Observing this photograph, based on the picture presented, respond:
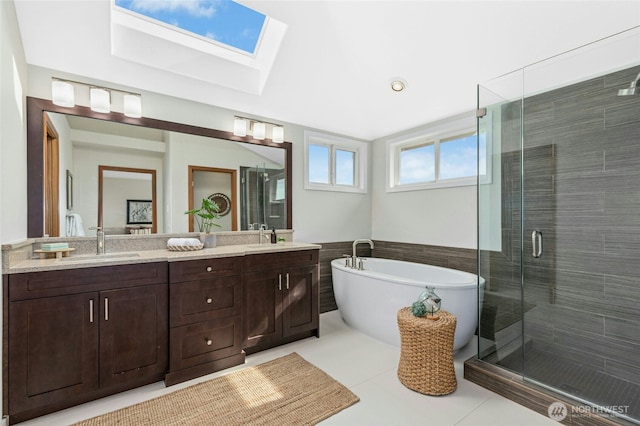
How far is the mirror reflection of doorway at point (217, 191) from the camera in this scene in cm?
276

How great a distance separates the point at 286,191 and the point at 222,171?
2.47 feet

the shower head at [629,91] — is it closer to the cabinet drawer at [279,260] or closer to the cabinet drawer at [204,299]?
the cabinet drawer at [279,260]

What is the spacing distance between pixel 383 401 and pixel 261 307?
1.20 metres

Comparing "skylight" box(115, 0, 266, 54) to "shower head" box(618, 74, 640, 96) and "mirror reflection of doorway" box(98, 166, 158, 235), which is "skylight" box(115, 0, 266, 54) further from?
"shower head" box(618, 74, 640, 96)

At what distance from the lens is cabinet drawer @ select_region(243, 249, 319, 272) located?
2506 millimetres

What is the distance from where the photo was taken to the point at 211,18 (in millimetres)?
2469

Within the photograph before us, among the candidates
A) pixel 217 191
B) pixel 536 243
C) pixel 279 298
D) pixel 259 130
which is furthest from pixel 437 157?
pixel 217 191

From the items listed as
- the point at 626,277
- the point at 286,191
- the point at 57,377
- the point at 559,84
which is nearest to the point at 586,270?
the point at 626,277

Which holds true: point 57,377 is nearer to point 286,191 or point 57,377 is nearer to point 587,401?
point 286,191

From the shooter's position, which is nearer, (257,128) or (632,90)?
(632,90)

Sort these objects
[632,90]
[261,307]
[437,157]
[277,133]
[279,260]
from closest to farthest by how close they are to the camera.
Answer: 1. [632,90]
2. [261,307]
3. [279,260]
4. [277,133]
5. [437,157]

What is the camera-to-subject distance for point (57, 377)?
175 centimetres

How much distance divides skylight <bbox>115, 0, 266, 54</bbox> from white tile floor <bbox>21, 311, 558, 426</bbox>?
110 inches

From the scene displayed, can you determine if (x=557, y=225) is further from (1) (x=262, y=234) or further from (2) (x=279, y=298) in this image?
(1) (x=262, y=234)
